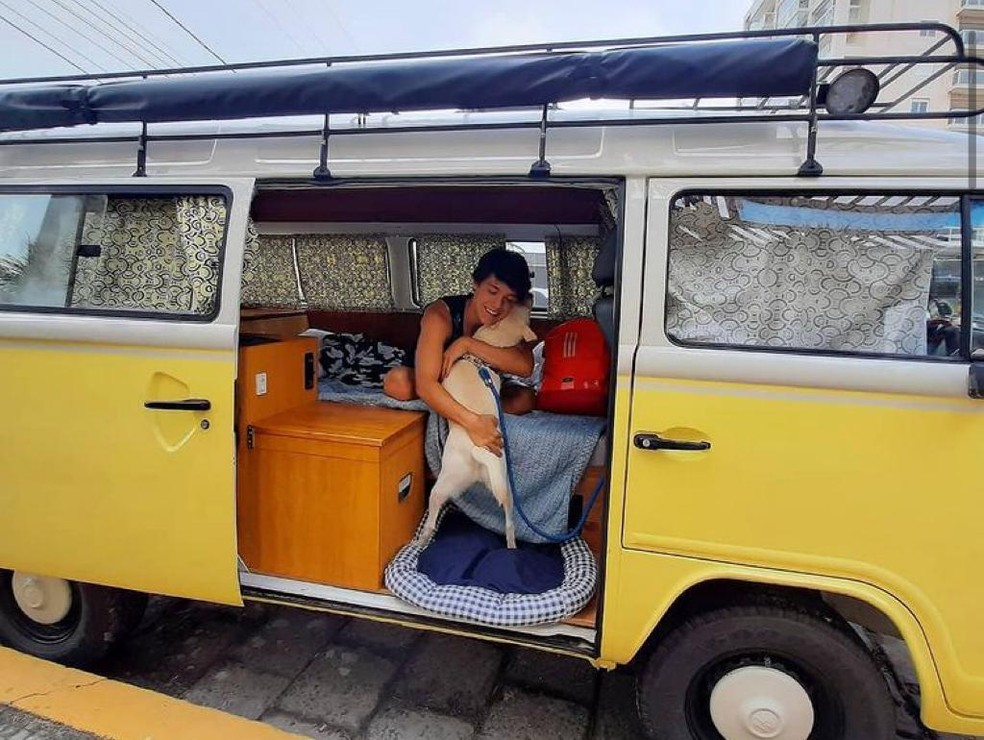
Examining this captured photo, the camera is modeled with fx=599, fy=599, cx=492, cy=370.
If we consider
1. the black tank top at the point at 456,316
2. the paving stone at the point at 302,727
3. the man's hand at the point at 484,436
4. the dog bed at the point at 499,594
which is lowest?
the paving stone at the point at 302,727

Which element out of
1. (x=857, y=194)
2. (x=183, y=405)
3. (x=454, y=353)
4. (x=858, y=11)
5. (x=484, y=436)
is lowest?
(x=484, y=436)

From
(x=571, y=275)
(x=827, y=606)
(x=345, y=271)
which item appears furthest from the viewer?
(x=345, y=271)

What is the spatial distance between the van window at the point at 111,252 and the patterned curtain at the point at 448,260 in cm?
256

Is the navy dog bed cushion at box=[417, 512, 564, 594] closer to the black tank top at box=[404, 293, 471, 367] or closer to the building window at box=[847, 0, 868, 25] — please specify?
the black tank top at box=[404, 293, 471, 367]

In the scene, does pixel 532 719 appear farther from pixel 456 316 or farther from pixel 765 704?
pixel 456 316

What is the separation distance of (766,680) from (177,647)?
9.63 ft

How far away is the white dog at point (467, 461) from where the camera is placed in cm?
303

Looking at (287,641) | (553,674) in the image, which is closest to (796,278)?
(553,674)

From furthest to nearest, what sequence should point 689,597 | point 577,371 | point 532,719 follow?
point 577,371, point 532,719, point 689,597

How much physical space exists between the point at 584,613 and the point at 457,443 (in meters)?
1.02

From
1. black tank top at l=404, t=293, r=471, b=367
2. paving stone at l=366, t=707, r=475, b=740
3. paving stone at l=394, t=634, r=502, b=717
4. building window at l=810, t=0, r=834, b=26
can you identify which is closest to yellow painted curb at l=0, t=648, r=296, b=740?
paving stone at l=366, t=707, r=475, b=740

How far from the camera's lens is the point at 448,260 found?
16.9 feet

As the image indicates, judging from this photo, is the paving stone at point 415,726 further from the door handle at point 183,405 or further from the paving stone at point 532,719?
the door handle at point 183,405

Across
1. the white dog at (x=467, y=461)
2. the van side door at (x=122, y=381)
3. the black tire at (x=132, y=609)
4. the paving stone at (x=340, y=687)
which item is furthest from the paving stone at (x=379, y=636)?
the black tire at (x=132, y=609)
